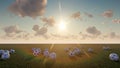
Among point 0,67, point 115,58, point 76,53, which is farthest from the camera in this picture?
point 76,53

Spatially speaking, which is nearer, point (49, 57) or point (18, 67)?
point (18, 67)

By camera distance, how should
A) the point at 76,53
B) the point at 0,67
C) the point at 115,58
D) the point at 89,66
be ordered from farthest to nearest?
the point at 76,53, the point at 115,58, the point at 89,66, the point at 0,67

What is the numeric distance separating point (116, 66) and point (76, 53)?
23921 millimetres

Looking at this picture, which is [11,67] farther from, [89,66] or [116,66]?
[116,66]

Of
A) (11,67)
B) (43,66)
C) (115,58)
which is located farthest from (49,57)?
(115,58)

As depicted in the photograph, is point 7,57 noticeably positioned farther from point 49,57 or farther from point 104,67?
point 104,67

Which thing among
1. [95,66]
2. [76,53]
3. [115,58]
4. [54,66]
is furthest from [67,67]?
[76,53]

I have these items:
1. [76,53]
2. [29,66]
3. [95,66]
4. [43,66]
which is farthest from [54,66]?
[76,53]

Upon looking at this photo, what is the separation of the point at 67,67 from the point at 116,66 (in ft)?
36.4

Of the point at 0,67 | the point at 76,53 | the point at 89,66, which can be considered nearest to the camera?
the point at 0,67

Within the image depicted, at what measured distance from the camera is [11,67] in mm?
39562

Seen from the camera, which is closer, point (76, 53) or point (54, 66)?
point (54, 66)

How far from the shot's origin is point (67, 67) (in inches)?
1598

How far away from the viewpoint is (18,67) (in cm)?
3956
